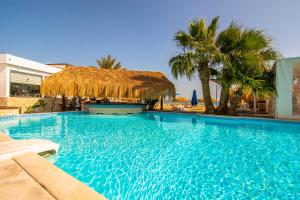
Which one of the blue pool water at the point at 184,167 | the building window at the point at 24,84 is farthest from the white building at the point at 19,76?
the blue pool water at the point at 184,167

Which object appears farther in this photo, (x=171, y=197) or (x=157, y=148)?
(x=157, y=148)

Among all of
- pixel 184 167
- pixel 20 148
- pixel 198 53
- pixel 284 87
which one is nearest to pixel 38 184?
pixel 20 148

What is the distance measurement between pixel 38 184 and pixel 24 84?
17.2 m

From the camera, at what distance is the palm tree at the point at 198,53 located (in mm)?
11398

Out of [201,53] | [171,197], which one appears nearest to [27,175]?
[171,197]

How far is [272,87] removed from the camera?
10.6 m

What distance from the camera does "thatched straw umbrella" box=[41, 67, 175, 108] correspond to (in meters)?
13.1

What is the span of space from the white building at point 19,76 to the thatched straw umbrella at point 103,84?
3.35 meters

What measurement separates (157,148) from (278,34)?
11.5 m

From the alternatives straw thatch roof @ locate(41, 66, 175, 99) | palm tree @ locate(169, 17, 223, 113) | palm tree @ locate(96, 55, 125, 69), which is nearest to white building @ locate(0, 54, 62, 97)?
straw thatch roof @ locate(41, 66, 175, 99)

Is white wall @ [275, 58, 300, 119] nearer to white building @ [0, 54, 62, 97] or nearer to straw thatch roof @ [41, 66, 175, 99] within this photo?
straw thatch roof @ [41, 66, 175, 99]

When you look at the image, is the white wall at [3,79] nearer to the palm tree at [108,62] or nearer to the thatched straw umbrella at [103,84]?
the thatched straw umbrella at [103,84]

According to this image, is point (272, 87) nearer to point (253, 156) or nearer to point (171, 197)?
point (253, 156)

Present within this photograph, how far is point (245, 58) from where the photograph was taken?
10.5 m
